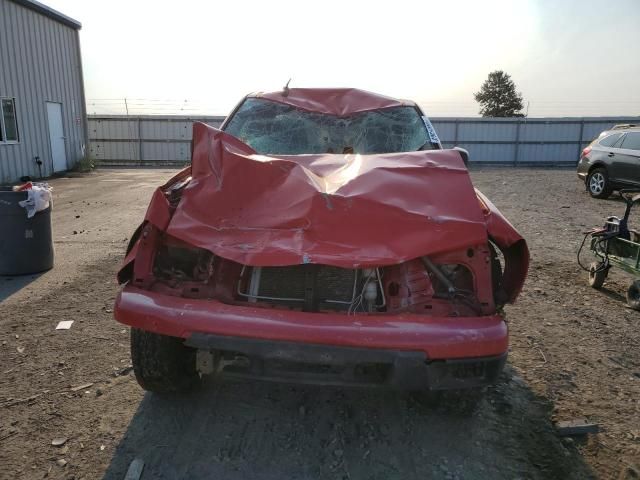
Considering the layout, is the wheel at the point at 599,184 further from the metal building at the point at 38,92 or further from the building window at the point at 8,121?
the building window at the point at 8,121

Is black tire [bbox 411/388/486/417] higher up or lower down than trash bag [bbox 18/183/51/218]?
lower down

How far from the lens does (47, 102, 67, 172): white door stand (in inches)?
651

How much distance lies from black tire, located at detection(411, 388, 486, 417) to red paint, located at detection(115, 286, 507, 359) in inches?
22.8

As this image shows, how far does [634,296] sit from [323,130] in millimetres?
3409

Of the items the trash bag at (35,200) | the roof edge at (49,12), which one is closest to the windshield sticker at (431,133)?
the trash bag at (35,200)

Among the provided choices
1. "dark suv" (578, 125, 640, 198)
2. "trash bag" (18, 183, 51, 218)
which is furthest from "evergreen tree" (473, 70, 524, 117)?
"trash bag" (18, 183, 51, 218)

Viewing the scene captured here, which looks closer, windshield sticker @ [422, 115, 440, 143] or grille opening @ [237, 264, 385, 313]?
grille opening @ [237, 264, 385, 313]

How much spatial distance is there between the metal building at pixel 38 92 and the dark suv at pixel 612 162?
15.6 meters

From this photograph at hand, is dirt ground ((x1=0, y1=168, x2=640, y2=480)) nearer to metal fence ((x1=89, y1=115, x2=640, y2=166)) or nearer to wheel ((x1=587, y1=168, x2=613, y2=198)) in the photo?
wheel ((x1=587, y1=168, x2=613, y2=198))

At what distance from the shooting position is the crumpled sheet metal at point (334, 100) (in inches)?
173

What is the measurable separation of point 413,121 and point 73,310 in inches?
136

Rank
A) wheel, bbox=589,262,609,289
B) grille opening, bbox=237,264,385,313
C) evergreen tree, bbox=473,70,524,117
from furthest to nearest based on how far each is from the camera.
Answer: evergreen tree, bbox=473,70,524,117 < wheel, bbox=589,262,609,289 < grille opening, bbox=237,264,385,313

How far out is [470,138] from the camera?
2488cm

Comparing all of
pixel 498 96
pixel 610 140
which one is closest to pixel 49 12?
pixel 610 140
